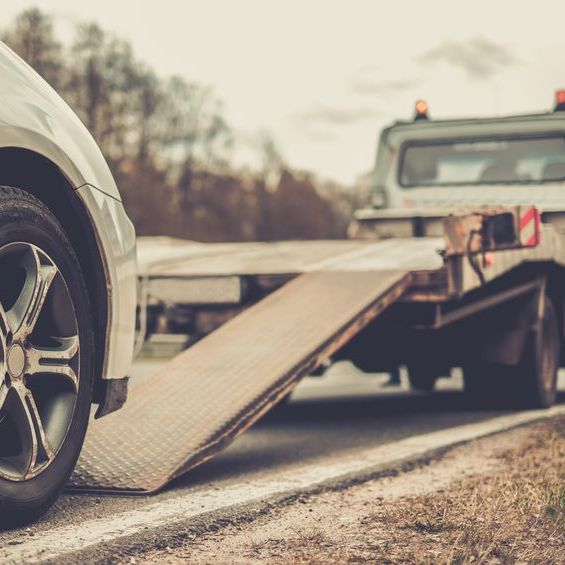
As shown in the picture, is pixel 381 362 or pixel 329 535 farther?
pixel 381 362

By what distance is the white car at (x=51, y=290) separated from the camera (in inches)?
131

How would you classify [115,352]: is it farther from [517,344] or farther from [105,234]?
[517,344]

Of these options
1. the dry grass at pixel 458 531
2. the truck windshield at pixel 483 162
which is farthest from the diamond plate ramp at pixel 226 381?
the truck windshield at pixel 483 162

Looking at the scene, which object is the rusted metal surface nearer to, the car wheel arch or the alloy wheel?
the car wheel arch

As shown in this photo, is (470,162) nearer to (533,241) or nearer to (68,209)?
(533,241)

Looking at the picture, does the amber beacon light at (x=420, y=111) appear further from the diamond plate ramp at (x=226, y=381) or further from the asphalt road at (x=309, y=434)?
the diamond plate ramp at (x=226, y=381)

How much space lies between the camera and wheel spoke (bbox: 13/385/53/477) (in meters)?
3.36

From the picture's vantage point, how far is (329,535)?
3434mm

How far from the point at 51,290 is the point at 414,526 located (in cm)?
139

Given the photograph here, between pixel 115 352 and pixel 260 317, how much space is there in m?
2.09

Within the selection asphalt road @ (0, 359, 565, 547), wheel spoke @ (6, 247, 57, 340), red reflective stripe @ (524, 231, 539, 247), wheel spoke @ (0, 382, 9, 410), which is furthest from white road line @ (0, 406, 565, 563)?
red reflective stripe @ (524, 231, 539, 247)

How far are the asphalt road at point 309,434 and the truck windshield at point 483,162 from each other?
74.1 inches

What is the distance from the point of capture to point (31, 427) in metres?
3.39

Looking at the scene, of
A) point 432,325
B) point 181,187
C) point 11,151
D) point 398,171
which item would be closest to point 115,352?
point 11,151
